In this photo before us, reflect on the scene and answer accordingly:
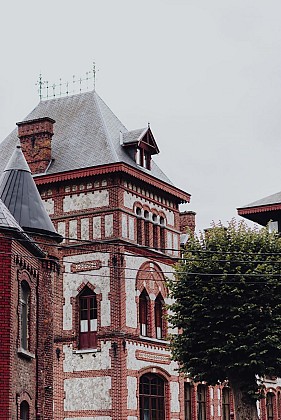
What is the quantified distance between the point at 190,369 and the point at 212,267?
12.9ft

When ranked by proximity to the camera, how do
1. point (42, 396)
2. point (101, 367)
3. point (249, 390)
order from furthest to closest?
point (101, 367), point (249, 390), point (42, 396)

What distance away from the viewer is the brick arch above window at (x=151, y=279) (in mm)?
43747

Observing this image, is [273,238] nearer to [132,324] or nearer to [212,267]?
[212,267]

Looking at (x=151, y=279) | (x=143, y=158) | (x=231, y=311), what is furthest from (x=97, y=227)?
(x=231, y=311)

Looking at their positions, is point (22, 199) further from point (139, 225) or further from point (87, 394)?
point (139, 225)

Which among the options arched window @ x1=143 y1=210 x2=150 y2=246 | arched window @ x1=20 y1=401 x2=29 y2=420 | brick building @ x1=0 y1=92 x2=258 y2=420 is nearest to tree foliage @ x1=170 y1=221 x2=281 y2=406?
brick building @ x1=0 y1=92 x2=258 y2=420

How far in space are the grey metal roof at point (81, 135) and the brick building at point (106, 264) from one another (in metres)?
0.07

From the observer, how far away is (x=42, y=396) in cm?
2823

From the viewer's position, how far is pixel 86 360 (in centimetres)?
4178

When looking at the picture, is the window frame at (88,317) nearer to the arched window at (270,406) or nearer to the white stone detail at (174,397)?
the white stone detail at (174,397)

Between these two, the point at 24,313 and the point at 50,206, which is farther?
the point at 50,206

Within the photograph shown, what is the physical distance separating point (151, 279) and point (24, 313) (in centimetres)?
1781

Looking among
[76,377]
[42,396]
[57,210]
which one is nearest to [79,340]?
[76,377]

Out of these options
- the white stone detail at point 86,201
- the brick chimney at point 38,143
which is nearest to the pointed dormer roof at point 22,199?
the white stone detail at point 86,201
